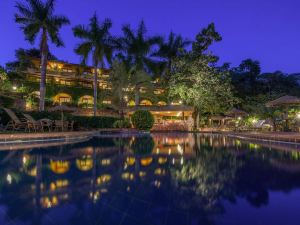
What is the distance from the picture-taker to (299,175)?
18.4ft

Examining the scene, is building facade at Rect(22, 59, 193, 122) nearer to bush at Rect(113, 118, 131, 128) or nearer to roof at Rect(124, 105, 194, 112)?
roof at Rect(124, 105, 194, 112)

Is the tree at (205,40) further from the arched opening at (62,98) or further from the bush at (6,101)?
the arched opening at (62,98)

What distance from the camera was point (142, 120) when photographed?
2584 centimetres

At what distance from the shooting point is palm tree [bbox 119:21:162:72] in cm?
3102

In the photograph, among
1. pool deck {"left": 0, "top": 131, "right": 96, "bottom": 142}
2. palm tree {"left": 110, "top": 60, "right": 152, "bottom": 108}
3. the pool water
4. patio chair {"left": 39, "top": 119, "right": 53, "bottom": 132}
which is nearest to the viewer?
the pool water

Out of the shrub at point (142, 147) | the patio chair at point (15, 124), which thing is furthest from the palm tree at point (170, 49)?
the shrub at point (142, 147)

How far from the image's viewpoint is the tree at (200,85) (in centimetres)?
2617

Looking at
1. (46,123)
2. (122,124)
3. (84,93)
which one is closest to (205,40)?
(122,124)

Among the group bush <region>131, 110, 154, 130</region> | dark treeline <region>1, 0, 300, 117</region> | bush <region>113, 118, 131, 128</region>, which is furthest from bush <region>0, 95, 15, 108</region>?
bush <region>131, 110, 154, 130</region>

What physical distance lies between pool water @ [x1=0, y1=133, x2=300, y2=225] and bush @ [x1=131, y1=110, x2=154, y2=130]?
18998mm

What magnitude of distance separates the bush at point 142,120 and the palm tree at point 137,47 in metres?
7.12

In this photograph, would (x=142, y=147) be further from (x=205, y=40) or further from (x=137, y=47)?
(x=137, y=47)

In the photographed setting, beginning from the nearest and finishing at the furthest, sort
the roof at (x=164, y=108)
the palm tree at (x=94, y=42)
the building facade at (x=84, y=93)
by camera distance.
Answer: the palm tree at (x=94, y=42)
the roof at (x=164, y=108)
the building facade at (x=84, y=93)

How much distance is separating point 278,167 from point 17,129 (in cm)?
1404
